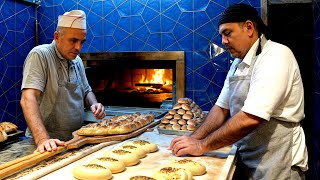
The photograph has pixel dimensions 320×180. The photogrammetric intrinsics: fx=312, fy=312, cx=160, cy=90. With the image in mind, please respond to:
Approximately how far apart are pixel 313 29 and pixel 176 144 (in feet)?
7.40

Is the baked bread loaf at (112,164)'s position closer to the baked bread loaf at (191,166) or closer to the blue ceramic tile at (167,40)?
the baked bread loaf at (191,166)

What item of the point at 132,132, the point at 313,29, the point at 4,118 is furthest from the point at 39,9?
the point at 313,29

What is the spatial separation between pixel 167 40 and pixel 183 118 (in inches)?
61.1

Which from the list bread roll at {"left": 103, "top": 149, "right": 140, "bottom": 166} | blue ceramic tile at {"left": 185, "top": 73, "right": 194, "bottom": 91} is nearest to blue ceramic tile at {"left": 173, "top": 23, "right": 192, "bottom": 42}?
blue ceramic tile at {"left": 185, "top": 73, "right": 194, "bottom": 91}

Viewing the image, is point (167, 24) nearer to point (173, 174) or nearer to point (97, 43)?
point (97, 43)

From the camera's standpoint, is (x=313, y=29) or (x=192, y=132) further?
(x=313, y=29)

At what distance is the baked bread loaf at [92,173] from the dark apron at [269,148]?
0.96 m

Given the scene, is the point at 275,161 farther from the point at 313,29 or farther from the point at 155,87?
the point at 155,87

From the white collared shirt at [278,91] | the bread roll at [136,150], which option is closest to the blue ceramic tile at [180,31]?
the white collared shirt at [278,91]

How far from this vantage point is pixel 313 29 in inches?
131

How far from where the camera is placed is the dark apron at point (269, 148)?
1.91 meters

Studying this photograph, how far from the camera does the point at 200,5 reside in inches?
149

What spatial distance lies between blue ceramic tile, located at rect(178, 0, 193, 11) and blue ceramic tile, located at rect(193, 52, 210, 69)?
1.83 ft

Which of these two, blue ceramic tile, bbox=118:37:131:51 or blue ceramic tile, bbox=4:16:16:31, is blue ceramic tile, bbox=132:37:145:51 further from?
blue ceramic tile, bbox=4:16:16:31
